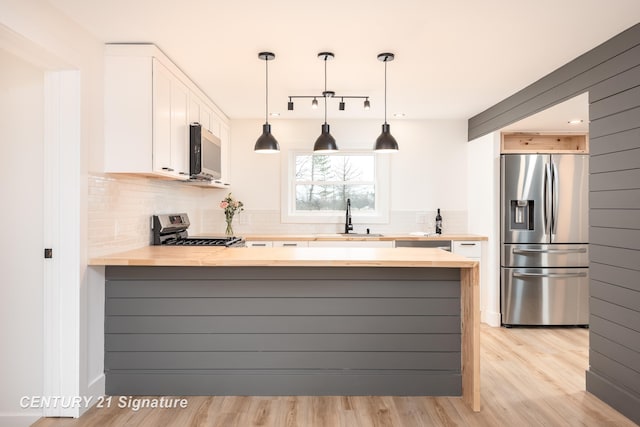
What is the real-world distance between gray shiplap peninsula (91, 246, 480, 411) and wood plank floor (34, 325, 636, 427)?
126 mm

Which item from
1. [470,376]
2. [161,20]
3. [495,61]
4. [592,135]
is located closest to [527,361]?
[470,376]

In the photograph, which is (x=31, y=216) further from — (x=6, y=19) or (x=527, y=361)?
(x=527, y=361)

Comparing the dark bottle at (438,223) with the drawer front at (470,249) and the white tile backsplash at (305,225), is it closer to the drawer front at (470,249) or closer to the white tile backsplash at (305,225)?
the white tile backsplash at (305,225)

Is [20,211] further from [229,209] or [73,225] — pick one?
[229,209]

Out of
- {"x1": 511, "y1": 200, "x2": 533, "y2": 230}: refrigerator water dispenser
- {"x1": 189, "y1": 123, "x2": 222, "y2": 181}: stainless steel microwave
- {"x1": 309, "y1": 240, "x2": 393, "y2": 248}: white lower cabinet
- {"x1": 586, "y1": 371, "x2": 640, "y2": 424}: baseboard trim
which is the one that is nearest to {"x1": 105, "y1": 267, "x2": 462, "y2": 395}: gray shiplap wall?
{"x1": 586, "y1": 371, "x2": 640, "y2": 424}: baseboard trim

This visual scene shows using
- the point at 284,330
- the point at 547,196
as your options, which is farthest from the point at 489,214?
the point at 284,330

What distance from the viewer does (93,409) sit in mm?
2652

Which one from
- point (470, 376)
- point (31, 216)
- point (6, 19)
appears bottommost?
point (470, 376)

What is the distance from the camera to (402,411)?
2590 millimetres

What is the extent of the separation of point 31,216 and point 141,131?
2.79 feet

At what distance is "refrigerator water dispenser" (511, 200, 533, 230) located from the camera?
178 inches

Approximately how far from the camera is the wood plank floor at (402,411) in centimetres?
247

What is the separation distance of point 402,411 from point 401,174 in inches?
132

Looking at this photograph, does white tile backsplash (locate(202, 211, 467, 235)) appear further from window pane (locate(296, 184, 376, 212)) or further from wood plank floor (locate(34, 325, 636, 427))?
wood plank floor (locate(34, 325, 636, 427))
